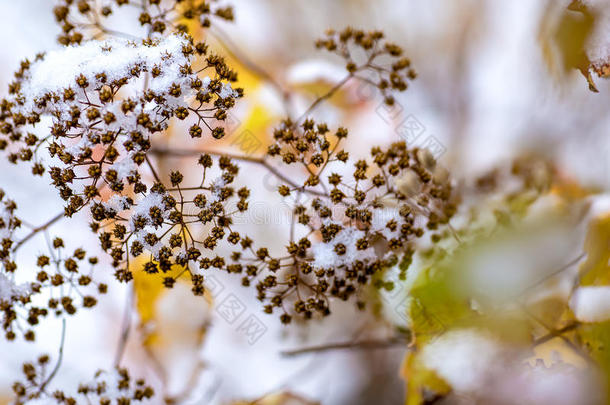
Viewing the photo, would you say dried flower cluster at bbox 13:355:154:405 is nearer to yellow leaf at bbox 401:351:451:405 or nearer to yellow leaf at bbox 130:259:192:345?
yellow leaf at bbox 130:259:192:345

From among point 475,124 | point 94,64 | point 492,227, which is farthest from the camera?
point 475,124

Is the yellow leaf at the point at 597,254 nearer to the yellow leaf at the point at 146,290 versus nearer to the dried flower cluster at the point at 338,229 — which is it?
the dried flower cluster at the point at 338,229

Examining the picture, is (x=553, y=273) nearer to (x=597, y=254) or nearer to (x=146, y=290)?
(x=597, y=254)

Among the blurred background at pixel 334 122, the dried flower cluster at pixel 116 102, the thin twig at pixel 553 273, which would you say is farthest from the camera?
the blurred background at pixel 334 122

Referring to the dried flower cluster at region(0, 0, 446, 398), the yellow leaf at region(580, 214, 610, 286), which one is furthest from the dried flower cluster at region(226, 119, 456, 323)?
the yellow leaf at region(580, 214, 610, 286)

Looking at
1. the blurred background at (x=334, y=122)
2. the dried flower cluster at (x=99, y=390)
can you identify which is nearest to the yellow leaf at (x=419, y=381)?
the blurred background at (x=334, y=122)

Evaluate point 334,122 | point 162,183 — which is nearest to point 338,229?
point 162,183

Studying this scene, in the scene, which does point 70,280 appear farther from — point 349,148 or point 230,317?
point 349,148

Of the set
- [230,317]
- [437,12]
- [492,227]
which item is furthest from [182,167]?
[437,12]
